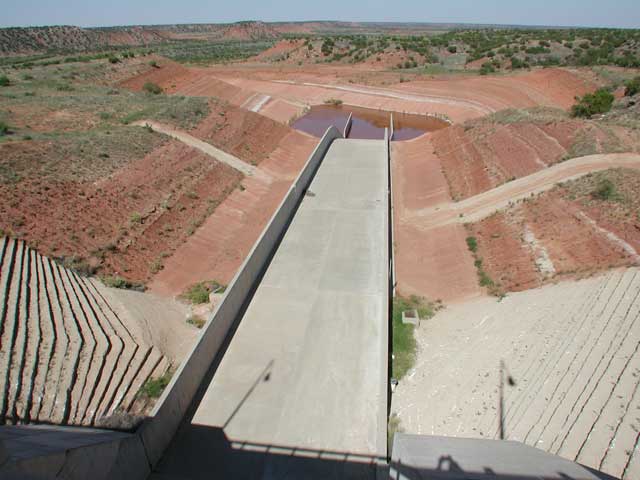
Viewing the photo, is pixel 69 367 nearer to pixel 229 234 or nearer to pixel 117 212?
pixel 117 212

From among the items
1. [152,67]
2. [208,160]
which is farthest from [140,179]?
[152,67]

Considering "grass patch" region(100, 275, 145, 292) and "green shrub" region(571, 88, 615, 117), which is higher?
"green shrub" region(571, 88, 615, 117)

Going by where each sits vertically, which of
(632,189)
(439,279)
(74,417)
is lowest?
(439,279)

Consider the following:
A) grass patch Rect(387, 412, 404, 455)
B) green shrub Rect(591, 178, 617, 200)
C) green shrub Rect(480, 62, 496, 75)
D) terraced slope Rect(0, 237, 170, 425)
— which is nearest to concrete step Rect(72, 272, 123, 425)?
terraced slope Rect(0, 237, 170, 425)

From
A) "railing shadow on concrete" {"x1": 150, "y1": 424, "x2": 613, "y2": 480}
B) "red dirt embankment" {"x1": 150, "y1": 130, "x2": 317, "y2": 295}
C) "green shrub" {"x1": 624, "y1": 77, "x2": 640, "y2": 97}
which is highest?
"green shrub" {"x1": 624, "y1": 77, "x2": 640, "y2": 97}

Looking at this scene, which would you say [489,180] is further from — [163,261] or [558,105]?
[558,105]

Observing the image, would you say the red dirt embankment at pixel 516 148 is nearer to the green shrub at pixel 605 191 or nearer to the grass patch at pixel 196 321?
the green shrub at pixel 605 191

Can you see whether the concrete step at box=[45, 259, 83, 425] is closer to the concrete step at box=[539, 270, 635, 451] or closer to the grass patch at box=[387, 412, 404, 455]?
the grass patch at box=[387, 412, 404, 455]

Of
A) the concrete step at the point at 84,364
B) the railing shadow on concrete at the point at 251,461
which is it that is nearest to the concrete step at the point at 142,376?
the concrete step at the point at 84,364
